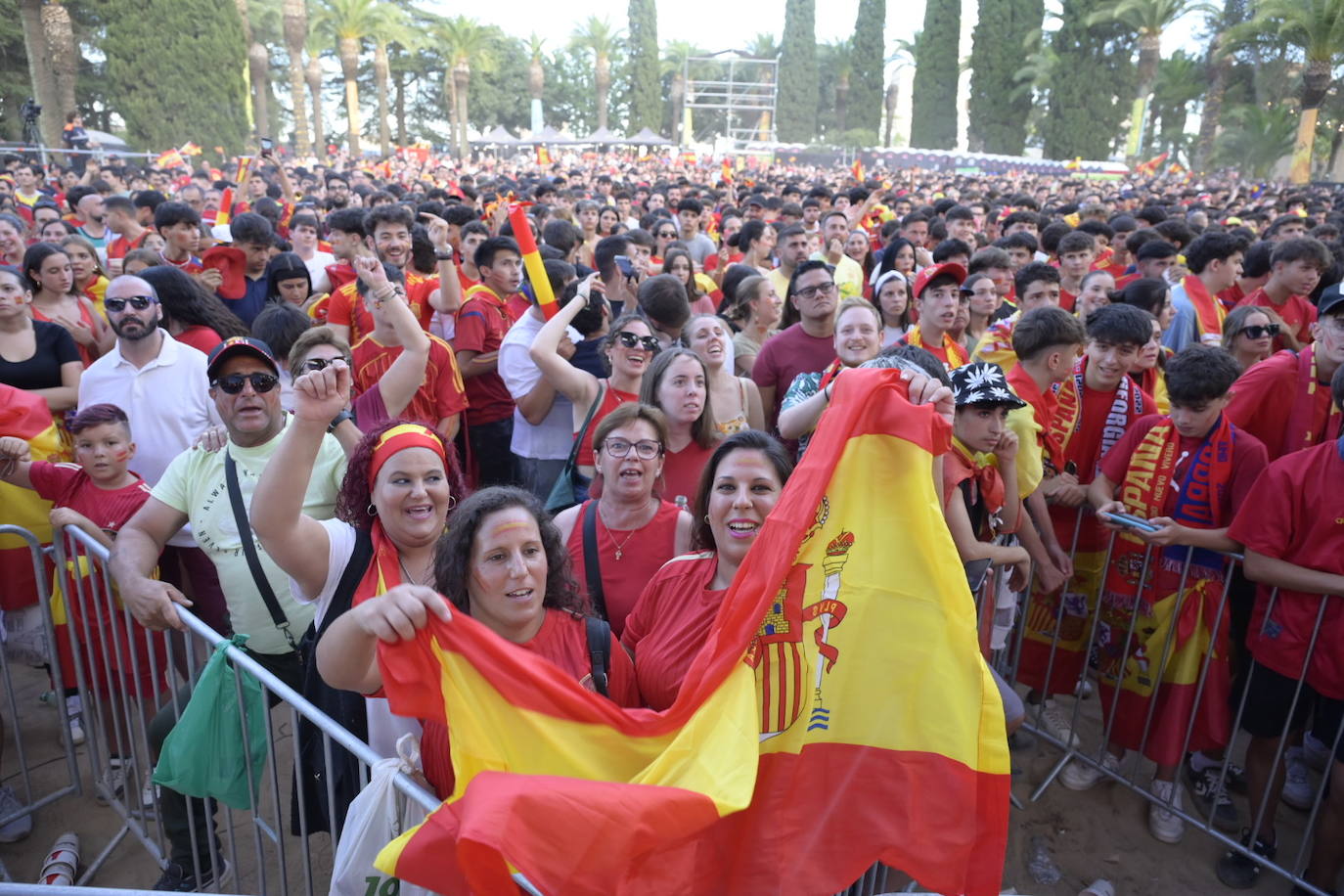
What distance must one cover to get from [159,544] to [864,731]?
2631 mm

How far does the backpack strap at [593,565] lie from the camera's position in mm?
3287

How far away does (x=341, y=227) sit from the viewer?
7.05m

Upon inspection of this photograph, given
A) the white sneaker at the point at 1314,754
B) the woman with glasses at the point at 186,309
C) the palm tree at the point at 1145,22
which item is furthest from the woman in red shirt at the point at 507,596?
the palm tree at the point at 1145,22

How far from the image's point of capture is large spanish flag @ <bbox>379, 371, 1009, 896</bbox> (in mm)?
1954

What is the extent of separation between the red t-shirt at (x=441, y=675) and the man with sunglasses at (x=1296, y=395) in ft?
11.8

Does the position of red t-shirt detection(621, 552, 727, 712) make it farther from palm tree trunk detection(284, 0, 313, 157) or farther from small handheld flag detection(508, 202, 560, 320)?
palm tree trunk detection(284, 0, 313, 157)

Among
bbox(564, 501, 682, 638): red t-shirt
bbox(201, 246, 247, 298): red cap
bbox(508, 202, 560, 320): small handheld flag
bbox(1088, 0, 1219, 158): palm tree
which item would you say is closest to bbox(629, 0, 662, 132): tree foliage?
bbox(1088, 0, 1219, 158): palm tree

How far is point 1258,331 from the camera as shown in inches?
205

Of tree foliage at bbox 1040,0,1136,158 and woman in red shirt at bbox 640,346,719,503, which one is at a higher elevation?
tree foliage at bbox 1040,0,1136,158

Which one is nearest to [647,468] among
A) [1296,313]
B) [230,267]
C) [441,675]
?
[441,675]

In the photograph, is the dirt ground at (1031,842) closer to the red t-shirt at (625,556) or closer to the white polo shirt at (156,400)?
the white polo shirt at (156,400)

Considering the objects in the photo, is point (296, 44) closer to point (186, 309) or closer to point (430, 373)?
point (186, 309)

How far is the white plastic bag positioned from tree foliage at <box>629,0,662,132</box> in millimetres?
70726

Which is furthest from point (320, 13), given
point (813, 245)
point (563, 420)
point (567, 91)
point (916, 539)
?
point (916, 539)
